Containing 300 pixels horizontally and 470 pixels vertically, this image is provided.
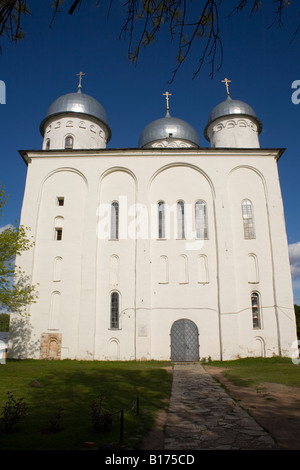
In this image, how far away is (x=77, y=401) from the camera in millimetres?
6969

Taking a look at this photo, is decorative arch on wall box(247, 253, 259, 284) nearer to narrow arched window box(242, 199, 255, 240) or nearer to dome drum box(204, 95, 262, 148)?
narrow arched window box(242, 199, 255, 240)

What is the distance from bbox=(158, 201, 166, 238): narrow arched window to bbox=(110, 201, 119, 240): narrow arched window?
2.31m

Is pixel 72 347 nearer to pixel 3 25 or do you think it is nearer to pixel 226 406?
pixel 226 406

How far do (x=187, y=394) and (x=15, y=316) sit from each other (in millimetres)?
11619

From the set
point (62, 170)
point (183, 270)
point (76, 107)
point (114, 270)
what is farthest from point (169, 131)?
point (114, 270)

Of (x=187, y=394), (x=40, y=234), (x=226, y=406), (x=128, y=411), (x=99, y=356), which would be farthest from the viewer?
(x=40, y=234)

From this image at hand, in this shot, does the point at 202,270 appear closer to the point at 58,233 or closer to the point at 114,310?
the point at 114,310

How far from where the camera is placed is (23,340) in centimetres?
1638

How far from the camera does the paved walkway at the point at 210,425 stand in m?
4.26

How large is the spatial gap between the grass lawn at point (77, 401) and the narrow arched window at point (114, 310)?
4.15 meters

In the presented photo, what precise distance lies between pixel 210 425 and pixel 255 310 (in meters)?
12.3

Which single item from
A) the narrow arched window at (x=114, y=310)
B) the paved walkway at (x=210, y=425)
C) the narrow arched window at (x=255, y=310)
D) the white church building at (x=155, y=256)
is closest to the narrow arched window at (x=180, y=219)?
the white church building at (x=155, y=256)

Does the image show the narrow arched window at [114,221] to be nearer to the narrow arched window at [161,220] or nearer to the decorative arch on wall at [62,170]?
the decorative arch on wall at [62,170]
